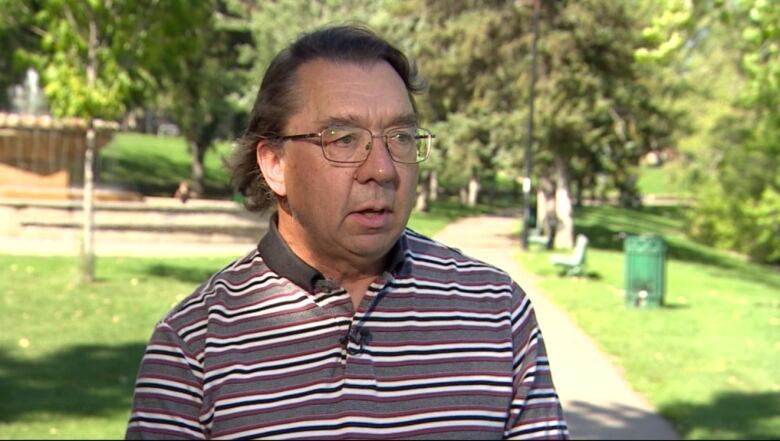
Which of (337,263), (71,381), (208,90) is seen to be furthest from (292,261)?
(208,90)

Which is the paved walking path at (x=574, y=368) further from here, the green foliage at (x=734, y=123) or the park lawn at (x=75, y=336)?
the green foliage at (x=734, y=123)

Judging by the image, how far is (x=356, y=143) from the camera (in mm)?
2074

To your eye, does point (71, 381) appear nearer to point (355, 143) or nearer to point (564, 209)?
point (355, 143)

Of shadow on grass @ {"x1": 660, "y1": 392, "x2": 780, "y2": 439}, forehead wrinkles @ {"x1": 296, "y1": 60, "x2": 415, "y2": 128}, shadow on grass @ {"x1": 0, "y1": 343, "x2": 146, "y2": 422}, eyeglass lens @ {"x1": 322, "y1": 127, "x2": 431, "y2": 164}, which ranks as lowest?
shadow on grass @ {"x1": 660, "y1": 392, "x2": 780, "y2": 439}

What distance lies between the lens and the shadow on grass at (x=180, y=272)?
50.2 feet

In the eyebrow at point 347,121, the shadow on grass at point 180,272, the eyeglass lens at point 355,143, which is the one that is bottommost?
the shadow on grass at point 180,272

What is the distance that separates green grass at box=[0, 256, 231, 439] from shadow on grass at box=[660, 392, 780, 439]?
4236 mm

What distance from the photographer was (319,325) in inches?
80.5

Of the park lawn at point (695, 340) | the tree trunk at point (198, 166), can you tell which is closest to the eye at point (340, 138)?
the park lawn at point (695, 340)

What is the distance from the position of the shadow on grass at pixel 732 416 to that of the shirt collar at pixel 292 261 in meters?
6.26

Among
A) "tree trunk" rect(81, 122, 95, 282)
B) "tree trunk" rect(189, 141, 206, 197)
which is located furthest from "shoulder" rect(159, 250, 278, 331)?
"tree trunk" rect(189, 141, 206, 197)

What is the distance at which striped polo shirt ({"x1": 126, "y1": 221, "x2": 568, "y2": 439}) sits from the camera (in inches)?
77.5

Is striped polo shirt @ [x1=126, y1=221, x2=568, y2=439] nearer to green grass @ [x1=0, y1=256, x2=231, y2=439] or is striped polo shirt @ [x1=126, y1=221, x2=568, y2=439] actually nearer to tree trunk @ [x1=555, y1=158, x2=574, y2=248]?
green grass @ [x1=0, y1=256, x2=231, y2=439]

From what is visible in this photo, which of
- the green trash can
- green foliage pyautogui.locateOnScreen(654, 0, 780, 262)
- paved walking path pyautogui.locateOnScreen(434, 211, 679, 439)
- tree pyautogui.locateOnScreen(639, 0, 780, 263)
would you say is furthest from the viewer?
the green trash can
